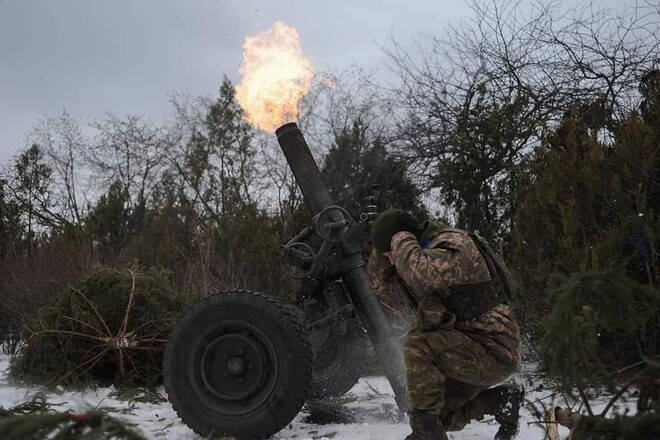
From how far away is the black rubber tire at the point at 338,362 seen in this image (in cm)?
507

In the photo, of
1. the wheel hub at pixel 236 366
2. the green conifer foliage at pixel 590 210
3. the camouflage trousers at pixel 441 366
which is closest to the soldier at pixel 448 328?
the camouflage trousers at pixel 441 366

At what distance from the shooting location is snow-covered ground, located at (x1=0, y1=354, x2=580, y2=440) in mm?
4285

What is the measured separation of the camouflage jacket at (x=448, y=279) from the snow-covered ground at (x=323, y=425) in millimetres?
519

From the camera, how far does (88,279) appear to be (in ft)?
22.9

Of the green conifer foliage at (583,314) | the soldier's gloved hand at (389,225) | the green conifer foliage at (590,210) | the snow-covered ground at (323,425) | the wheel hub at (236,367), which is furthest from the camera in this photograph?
the green conifer foliage at (590,210)

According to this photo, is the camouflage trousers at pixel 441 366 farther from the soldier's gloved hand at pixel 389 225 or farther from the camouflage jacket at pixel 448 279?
the soldier's gloved hand at pixel 389 225

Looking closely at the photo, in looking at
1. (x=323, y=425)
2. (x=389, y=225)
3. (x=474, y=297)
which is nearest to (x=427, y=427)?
(x=474, y=297)

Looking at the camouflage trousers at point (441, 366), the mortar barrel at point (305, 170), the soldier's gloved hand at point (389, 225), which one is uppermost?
the mortar barrel at point (305, 170)

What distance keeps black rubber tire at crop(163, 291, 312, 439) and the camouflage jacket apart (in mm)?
1034

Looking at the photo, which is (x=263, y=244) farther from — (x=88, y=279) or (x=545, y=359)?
(x=545, y=359)

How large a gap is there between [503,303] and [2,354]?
8242mm

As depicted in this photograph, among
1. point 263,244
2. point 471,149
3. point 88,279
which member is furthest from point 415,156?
point 88,279

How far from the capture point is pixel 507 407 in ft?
12.7

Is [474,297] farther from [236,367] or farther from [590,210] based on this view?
[590,210]
